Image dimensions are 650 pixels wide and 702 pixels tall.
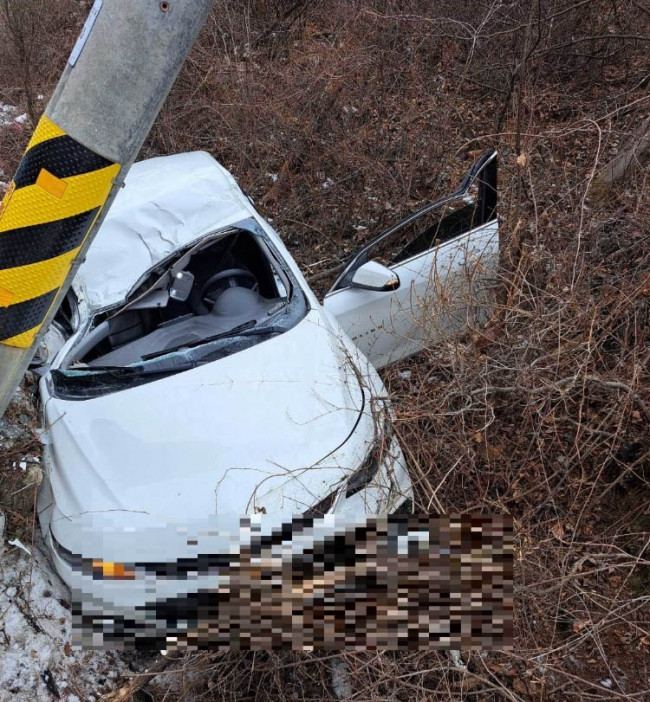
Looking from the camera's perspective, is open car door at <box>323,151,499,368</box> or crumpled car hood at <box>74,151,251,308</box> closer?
crumpled car hood at <box>74,151,251,308</box>

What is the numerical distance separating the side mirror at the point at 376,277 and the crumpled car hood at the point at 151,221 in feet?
2.75

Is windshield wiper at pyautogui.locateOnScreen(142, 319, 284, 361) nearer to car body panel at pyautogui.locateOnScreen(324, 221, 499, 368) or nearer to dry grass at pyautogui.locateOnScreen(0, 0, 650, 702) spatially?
car body panel at pyautogui.locateOnScreen(324, 221, 499, 368)

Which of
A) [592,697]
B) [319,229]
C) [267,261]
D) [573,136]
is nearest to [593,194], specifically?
[573,136]

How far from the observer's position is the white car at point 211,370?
273 centimetres

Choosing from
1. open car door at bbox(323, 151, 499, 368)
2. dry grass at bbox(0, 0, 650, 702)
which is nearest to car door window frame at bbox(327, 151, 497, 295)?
open car door at bbox(323, 151, 499, 368)

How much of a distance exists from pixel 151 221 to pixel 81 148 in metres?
2.09

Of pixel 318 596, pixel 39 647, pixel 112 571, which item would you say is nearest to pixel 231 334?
pixel 112 571

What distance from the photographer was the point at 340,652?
2.80 metres

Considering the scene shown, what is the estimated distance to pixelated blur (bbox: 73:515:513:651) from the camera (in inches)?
99.8

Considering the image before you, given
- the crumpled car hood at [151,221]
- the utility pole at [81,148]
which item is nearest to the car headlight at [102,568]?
the utility pole at [81,148]

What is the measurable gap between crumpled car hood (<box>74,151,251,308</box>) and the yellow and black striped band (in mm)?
1445

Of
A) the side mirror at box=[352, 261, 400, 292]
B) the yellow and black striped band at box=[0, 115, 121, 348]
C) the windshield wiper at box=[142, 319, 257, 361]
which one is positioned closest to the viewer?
the yellow and black striped band at box=[0, 115, 121, 348]

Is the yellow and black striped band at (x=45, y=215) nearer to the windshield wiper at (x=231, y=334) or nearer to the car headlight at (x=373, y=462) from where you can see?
the windshield wiper at (x=231, y=334)

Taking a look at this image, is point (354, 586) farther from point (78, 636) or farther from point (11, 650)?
point (11, 650)
